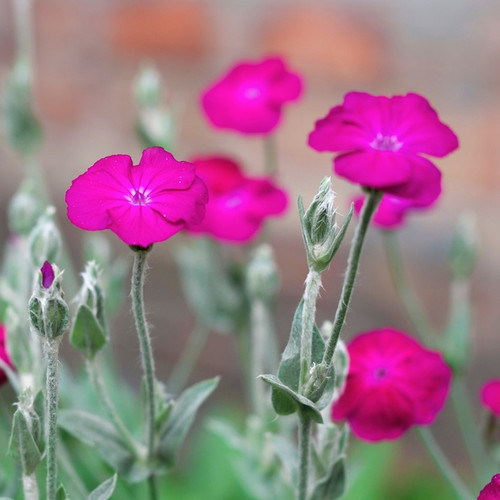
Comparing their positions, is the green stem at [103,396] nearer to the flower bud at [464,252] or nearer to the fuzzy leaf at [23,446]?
the fuzzy leaf at [23,446]

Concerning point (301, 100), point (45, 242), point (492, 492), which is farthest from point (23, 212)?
point (301, 100)

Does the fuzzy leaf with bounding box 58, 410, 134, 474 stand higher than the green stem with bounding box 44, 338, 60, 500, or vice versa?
the green stem with bounding box 44, 338, 60, 500

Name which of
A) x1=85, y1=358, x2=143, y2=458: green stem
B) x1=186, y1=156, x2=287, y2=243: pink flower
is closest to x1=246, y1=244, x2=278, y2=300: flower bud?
x1=186, y1=156, x2=287, y2=243: pink flower

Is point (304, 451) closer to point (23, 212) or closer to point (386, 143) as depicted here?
point (386, 143)

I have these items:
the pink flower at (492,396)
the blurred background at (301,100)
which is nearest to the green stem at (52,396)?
the pink flower at (492,396)

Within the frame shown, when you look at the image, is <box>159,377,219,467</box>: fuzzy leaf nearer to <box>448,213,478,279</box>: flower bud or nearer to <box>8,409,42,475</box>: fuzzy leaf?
<box>8,409,42,475</box>: fuzzy leaf

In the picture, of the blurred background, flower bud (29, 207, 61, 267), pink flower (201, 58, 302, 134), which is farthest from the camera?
the blurred background

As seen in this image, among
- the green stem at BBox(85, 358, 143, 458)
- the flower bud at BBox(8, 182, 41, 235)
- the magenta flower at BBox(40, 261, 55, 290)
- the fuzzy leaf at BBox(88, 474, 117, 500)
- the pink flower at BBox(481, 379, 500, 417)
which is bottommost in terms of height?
the pink flower at BBox(481, 379, 500, 417)
